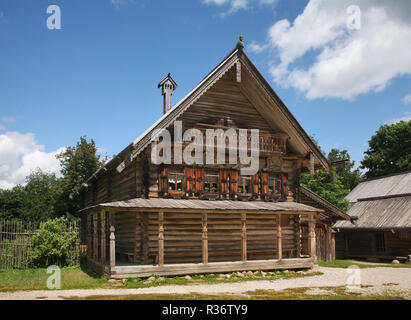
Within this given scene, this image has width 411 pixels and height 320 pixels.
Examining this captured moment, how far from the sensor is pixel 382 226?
32.7 meters

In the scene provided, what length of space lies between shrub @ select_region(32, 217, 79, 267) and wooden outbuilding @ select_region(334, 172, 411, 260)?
21457 millimetres

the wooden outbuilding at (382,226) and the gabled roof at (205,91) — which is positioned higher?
the gabled roof at (205,91)

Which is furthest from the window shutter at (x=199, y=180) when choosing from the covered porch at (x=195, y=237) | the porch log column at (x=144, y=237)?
the porch log column at (x=144, y=237)

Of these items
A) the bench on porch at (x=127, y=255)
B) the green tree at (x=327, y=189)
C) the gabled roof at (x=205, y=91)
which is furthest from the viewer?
the green tree at (x=327, y=189)

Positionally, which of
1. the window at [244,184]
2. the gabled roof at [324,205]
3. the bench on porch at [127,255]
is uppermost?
the window at [244,184]

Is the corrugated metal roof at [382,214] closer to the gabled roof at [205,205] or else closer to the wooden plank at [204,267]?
the gabled roof at [205,205]

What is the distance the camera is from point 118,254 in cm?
2417

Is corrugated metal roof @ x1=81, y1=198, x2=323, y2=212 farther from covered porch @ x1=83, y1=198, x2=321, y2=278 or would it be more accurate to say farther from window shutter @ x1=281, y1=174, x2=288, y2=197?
window shutter @ x1=281, y1=174, x2=288, y2=197

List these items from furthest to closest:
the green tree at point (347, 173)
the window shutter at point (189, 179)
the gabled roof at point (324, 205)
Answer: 1. the green tree at point (347, 173)
2. the gabled roof at point (324, 205)
3. the window shutter at point (189, 179)

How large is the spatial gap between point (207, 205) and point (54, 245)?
31.3 feet

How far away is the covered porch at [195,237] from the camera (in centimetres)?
1841

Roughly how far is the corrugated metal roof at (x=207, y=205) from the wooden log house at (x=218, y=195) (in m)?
0.06

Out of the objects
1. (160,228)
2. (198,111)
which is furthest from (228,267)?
(198,111)
